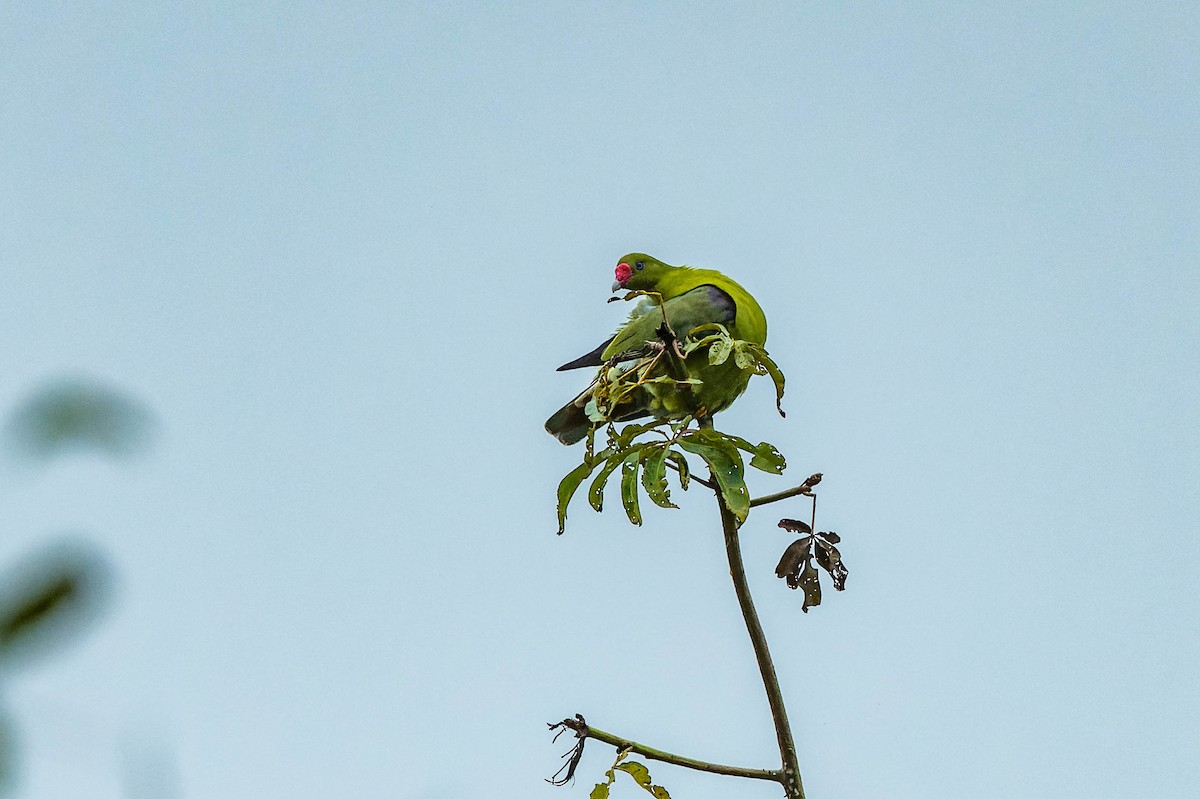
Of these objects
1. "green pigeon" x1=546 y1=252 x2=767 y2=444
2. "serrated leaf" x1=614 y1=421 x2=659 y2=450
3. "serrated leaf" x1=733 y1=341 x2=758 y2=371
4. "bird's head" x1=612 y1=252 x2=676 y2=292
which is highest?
"bird's head" x1=612 y1=252 x2=676 y2=292

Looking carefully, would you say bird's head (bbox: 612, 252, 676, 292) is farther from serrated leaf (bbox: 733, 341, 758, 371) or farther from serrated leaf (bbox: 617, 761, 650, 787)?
serrated leaf (bbox: 617, 761, 650, 787)

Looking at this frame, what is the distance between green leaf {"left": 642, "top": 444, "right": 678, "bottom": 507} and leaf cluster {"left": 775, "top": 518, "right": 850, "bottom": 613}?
19 centimetres

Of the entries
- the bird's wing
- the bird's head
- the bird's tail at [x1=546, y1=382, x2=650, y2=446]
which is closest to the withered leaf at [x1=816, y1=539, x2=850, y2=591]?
the bird's wing

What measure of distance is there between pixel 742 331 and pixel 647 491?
0.90 meters

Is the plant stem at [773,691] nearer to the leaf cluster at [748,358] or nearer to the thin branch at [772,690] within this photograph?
the thin branch at [772,690]

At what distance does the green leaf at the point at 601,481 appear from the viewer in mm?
1770

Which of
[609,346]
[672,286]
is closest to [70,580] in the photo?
[609,346]

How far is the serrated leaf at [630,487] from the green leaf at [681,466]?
0.05 m

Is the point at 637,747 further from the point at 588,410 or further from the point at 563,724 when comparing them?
the point at 588,410

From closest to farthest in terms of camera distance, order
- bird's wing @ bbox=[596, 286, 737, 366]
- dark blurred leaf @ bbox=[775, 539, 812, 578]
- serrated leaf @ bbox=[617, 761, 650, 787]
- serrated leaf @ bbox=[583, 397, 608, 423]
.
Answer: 1. serrated leaf @ bbox=[617, 761, 650, 787]
2. dark blurred leaf @ bbox=[775, 539, 812, 578]
3. serrated leaf @ bbox=[583, 397, 608, 423]
4. bird's wing @ bbox=[596, 286, 737, 366]

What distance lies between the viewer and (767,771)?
1338 millimetres

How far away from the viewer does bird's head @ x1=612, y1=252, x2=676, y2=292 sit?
3420mm

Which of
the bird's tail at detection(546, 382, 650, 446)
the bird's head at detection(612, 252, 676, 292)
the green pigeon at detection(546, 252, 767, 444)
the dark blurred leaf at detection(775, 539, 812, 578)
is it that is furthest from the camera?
the bird's head at detection(612, 252, 676, 292)

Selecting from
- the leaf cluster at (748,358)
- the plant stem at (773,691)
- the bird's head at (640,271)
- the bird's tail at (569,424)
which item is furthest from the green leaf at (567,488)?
the bird's head at (640,271)
